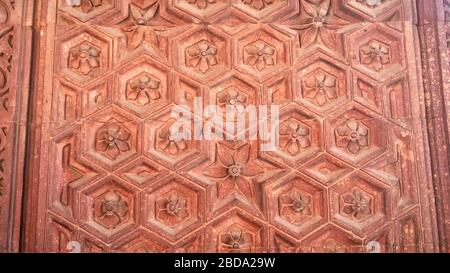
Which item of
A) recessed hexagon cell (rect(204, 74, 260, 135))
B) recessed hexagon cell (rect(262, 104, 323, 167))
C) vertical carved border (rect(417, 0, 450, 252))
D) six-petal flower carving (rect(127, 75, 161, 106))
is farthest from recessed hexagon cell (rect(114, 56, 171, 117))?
vertical carved border (rect(417, 0, 450, 252))

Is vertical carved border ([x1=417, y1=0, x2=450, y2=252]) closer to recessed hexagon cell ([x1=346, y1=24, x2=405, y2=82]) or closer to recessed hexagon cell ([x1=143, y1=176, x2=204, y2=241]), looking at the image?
recessed hexagon cell ([x1=346, y1=24, x2=405, y2=82])


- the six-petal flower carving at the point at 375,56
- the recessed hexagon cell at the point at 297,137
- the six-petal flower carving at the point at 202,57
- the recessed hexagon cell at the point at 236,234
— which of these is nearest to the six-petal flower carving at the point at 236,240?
the recessed hexagon cell at the point at 236,234

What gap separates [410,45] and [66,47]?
2.03 metres

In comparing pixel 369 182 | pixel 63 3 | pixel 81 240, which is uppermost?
pixel 63 3

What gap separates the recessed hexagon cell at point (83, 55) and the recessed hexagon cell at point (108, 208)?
0.63m

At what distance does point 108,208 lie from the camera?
3600 mm

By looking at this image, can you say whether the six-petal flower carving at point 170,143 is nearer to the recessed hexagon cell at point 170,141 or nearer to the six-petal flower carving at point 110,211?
the recessed hexagon cell at point 170,141

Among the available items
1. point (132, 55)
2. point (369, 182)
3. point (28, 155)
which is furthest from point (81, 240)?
point (369, 182)

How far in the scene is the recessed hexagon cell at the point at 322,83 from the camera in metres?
3.79

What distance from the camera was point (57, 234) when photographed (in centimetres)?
355

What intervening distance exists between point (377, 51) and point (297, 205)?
3.43 feet

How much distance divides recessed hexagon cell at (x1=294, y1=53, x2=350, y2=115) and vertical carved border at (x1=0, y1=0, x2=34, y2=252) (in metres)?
1.57

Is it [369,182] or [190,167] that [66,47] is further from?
[369,182]

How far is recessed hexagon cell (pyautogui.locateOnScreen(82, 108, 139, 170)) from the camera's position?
12.1ft
